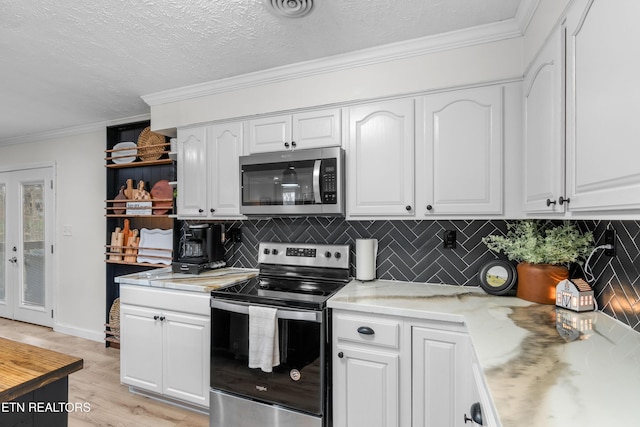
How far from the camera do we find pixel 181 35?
1.91 meters

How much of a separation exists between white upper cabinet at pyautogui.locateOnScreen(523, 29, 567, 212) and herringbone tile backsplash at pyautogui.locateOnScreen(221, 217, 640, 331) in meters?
0.35

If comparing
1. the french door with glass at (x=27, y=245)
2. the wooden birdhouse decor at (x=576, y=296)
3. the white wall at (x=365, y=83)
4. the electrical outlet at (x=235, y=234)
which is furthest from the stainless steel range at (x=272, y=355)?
the french door with glass at (x=27, y=245)

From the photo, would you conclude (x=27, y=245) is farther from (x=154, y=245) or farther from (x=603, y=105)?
(x=603, y=105)

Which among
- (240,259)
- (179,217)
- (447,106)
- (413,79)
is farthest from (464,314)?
(179,217)

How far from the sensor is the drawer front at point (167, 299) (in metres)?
2.20

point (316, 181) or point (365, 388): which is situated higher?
point (316, 181)

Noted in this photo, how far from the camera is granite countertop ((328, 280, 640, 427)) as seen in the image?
2.63 ft

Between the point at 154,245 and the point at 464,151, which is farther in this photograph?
the point at 154,245

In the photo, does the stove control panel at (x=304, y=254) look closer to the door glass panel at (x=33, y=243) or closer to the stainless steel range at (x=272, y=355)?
the stainless steel range at (x=272, y=355)

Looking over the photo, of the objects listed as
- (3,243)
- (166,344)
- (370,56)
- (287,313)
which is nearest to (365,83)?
(370,56)

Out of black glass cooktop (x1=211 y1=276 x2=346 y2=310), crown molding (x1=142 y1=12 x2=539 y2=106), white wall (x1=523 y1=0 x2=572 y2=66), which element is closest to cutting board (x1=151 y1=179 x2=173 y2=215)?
crown molding (x1=142 y1=12 x2=539 y2=106)

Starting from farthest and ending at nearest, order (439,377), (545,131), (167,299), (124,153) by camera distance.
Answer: (124,153), (167,299), (439,377), (545,131)

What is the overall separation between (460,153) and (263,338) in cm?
154

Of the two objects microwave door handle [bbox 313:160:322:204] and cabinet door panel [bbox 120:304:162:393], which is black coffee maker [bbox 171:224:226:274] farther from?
microwave door handle [bbox 313:160:322:204]
